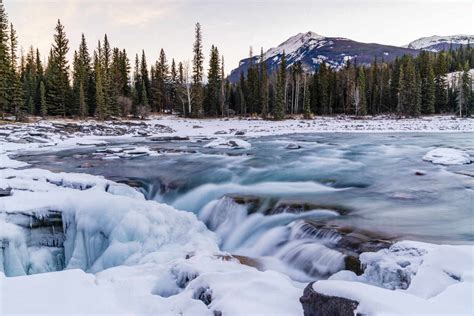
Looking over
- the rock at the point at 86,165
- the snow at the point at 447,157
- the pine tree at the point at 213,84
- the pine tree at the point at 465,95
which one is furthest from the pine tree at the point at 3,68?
the pine tree at the point at 465,95

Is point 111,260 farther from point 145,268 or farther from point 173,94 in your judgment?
point 173,94

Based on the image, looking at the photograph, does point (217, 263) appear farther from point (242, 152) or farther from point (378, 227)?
point (242, 152)

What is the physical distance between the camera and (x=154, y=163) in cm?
1684

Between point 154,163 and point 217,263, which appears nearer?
point 217,263

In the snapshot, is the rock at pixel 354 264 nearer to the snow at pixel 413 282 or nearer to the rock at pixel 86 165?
the snow at pixel 413 282

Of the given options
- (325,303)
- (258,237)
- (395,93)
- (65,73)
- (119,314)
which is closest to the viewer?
(325,303)

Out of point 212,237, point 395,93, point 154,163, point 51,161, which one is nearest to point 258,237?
point 212,237

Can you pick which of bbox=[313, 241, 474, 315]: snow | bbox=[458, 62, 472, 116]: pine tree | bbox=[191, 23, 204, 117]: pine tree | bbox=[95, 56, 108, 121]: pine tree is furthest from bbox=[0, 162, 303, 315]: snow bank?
bbox=[458, 62, 472, 116]: pine tree

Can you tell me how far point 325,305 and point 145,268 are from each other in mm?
3687

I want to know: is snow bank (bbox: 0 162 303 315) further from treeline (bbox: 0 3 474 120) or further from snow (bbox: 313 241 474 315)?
treeline (bbox: 0 3 474 120)

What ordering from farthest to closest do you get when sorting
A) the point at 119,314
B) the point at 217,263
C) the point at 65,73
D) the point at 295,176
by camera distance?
the point at 65,73 < the point at 295,176 < the point at 217,263 < the point at 119,314

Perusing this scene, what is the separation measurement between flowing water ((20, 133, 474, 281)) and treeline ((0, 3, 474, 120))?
91.7ft

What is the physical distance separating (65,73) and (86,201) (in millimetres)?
46647

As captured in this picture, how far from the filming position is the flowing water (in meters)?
7.63
